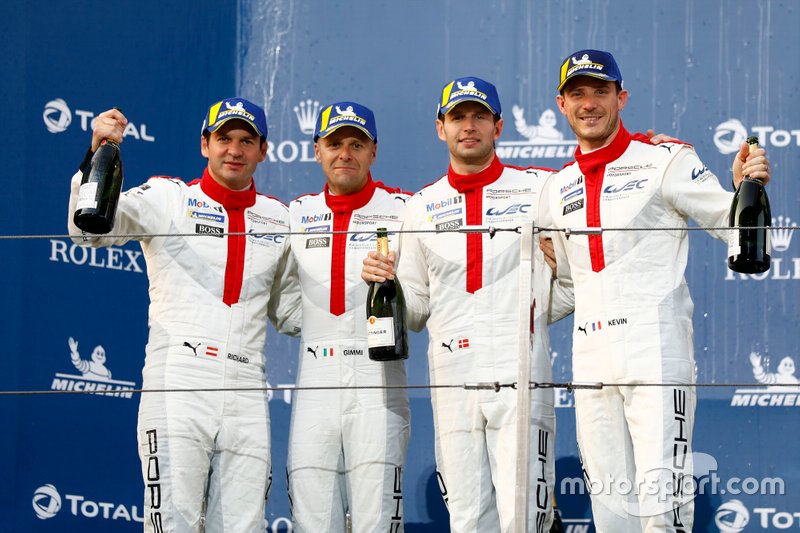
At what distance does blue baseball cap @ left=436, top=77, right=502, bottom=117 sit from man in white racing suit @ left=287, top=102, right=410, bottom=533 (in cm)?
28

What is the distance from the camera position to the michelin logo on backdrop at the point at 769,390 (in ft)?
14.8

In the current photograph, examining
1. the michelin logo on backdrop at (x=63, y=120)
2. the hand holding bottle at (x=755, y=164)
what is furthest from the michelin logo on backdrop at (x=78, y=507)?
the hand holding bottle at (x=755, y=164)

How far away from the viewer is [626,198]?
3.35 m

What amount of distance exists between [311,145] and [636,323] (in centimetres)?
201

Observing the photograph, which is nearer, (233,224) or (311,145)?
(233,224)

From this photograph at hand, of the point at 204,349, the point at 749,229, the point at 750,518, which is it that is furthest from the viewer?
the point at 750,518

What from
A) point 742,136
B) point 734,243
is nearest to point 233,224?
point 734,243

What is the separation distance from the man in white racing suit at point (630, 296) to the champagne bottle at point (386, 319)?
49 cm

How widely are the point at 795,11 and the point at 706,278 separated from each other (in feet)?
3.48

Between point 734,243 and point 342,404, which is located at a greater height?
point 734,243

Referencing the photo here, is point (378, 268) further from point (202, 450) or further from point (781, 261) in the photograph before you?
point (781, 261)

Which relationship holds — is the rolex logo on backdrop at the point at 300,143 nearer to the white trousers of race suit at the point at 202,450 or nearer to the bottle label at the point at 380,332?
the white trousers of race suit at the point at 202,450

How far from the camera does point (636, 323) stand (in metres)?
3.24

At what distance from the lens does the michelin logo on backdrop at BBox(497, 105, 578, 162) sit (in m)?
4.78
